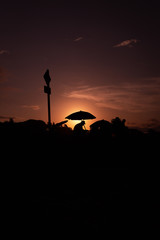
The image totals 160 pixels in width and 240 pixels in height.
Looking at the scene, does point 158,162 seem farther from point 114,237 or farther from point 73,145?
point 114,237

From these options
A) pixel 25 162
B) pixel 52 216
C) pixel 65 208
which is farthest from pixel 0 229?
pixel 25 162

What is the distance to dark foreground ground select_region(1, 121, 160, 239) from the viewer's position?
3572mm

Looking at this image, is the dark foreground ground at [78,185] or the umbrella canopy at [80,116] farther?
the umbrella canopy at [80,116]

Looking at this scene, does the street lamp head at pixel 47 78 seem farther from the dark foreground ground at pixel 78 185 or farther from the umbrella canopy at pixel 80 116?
the umbrella canopy at pixel 80 116

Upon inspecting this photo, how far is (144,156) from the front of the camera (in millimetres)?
8445

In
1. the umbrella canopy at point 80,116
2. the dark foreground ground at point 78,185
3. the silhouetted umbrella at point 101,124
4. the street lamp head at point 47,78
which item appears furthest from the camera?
the umbrella canopy at point 80,116

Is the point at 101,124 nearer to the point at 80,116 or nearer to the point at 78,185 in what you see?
the point at 80,116

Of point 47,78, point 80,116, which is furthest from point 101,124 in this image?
point 47,78

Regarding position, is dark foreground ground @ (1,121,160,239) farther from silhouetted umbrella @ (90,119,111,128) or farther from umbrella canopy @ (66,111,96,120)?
umbrella canopy @ (66,111,96,120)

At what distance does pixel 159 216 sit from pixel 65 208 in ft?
6.26

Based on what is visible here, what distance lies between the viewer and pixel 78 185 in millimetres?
6133

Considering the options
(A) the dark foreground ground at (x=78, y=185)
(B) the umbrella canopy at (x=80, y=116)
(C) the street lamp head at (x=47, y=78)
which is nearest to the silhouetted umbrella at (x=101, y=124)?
(A) the dark foreground ground at (x=78, y=185)

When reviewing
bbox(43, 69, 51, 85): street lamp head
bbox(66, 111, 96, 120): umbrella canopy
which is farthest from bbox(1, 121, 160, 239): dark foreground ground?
bbox(66, 111, 96, 120): umbrella canopy

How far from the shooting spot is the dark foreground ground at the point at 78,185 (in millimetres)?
3572
